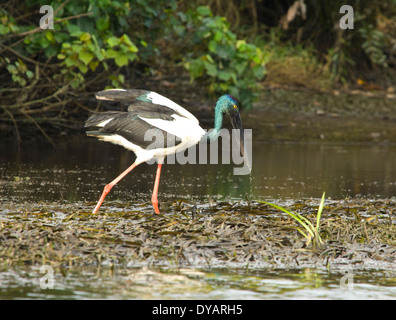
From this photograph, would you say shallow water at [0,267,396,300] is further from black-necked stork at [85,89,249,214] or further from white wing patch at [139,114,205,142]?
white wing patch at [139,114,205,142]

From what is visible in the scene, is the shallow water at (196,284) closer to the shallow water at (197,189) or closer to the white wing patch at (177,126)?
the shallow water at (197,189)

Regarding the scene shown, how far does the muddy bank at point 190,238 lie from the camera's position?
5.66 m

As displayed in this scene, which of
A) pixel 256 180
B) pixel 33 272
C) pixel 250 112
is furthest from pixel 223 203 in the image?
pixel 250 112

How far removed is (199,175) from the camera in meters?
10.0

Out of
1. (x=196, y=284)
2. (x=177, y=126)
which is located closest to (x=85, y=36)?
(x=177, y=126)

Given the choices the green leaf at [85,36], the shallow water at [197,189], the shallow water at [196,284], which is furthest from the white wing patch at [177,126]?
the green leaf at [85,36]

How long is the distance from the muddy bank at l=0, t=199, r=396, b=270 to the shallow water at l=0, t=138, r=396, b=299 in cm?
23

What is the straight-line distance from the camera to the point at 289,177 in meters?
9.93

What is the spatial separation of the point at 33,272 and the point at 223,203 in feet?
8.99

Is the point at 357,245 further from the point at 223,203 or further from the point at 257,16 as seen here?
the point at 257,16

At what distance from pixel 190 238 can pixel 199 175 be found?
12.9ft

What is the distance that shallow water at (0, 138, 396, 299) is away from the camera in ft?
16.2

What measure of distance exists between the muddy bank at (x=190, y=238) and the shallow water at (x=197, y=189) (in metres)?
0.23

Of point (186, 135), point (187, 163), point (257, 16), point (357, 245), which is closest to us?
point (357, 245)
